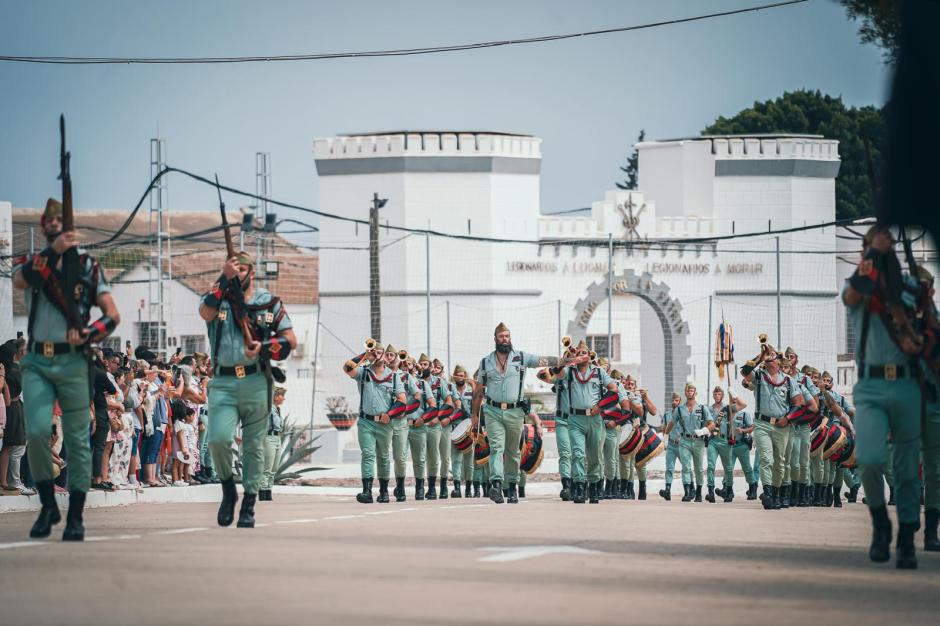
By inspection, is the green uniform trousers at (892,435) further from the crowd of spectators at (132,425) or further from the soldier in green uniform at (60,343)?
the crowd of spectators at (132,425)

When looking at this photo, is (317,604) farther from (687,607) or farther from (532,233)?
(532,233)

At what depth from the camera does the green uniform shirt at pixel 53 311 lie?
1257cm

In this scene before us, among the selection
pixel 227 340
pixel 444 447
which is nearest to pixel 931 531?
pixel 227 340

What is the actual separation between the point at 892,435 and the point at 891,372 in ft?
1.50

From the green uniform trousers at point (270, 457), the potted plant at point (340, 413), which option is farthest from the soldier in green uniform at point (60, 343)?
the potted plant at point (340, 413)

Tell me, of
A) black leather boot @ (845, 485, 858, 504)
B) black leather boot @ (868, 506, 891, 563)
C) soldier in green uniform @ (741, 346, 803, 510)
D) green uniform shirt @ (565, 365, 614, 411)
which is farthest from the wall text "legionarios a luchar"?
black leather boot @ (868, 506, 891, 563)

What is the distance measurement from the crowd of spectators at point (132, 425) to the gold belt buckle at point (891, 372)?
8756mm

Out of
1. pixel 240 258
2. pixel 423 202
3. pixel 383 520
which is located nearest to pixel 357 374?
pixel 383 520

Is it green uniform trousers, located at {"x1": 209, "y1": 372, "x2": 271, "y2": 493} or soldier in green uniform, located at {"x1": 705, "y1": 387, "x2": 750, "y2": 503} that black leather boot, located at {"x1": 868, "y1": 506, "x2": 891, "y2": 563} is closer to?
green uniform trousers, located at {"x1": 209, "y1": 372, "x2": 271, "y2": 493}

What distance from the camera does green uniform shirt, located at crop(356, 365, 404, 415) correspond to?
23.2 metres

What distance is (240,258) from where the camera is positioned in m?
14.5

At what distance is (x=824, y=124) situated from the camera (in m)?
95.7

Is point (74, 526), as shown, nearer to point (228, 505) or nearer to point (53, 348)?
point (53, 348)

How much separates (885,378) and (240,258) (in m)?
5.22
